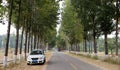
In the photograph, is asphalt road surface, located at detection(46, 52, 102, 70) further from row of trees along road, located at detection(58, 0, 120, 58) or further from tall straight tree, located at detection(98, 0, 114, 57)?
tall straight tree, located at detection(98, 0, 114, 57)

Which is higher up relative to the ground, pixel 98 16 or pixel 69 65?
pixel 98 16

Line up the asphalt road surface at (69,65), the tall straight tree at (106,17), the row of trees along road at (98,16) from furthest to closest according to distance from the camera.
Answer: the tall straight tree at (106,17) → the row of trees along road at (98,16) → the asphalt road surface at (69,65)

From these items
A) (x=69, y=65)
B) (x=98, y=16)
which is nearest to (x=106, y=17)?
(x=98, y=16)

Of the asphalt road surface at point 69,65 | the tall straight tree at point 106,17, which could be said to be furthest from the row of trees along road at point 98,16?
the asphalt road surface at point 69,65

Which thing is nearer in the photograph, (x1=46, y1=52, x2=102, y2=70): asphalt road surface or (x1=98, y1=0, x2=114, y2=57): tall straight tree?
(x1=46, y1=52, x2=102, y2=70): asphalt road surface

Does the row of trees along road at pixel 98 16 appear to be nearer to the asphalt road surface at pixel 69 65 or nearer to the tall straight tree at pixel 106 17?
the tall straight tree at pixel 106 17

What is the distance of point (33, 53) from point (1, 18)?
7921mm

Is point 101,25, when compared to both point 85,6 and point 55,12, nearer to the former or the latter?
point 85,6

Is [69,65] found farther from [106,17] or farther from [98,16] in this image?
[98,16]

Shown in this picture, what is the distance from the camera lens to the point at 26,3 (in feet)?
110

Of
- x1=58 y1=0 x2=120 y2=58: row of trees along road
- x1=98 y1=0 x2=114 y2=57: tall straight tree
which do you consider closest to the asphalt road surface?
x1=58 y1=0 x2=120 y2=58: row of trees along road

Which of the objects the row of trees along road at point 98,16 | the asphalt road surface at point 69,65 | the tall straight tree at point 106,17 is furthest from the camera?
the tall straight tree at point 106,17

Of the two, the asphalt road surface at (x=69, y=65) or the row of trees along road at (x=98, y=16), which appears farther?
the row of trees along road at (x=98, y=16)

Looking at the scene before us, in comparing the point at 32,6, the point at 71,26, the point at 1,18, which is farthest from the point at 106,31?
the point at 71,26
